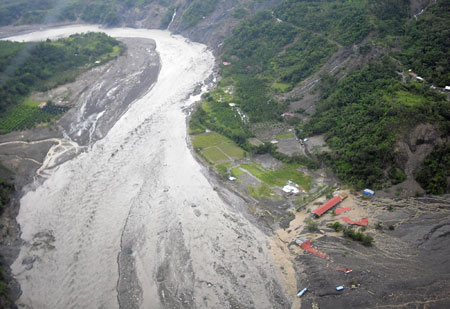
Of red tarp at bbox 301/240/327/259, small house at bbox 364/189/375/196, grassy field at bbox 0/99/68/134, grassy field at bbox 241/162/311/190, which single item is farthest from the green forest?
small house at bbox 364/189/375/196

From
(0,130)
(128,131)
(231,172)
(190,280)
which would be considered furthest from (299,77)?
(0,130)

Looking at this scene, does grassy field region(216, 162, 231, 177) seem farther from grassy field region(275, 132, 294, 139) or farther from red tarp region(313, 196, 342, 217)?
red tarp region(313, 196, 342, 217)

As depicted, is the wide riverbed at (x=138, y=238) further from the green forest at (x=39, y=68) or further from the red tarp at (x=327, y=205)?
the green forest at (x=39, y=68)

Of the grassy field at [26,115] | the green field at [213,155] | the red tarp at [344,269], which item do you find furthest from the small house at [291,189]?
the grassy field at [26,115]

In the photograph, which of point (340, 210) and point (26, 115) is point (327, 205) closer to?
point (340, 210)

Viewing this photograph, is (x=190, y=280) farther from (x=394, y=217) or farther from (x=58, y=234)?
(x=394, y=217)

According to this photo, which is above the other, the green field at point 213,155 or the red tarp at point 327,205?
the green field at point 213,155
